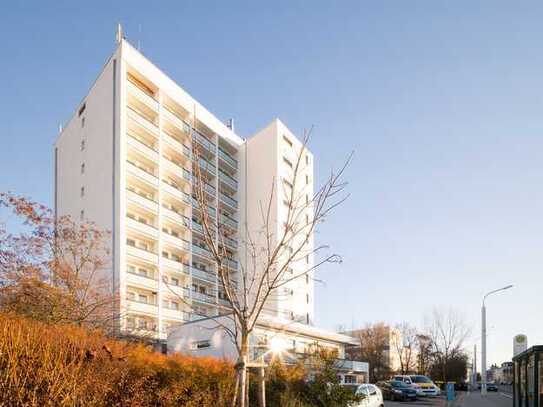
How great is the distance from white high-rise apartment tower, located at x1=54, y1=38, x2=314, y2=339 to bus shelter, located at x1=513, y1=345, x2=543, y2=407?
19.0 m

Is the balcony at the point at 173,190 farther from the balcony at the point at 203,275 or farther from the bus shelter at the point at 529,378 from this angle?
the bus shelter at the point at 529,378

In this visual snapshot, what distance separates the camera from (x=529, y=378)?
1520 centimetres

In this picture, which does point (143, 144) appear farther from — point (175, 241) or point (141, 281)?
point (141, 281)

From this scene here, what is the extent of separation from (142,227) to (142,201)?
7.22 ft

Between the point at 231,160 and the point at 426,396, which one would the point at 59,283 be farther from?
the point at 231,160

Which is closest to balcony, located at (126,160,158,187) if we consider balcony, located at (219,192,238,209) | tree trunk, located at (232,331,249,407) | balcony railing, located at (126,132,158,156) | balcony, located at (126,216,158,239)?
balcony railing, located at (126,132,158,156)

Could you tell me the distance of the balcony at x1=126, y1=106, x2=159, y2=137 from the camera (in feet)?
139

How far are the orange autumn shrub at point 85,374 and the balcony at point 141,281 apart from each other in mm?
27507

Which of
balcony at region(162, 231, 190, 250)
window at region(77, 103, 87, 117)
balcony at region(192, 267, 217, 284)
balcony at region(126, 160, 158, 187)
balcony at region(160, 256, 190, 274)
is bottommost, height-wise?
balcony at region(192, 267, 217, 284)

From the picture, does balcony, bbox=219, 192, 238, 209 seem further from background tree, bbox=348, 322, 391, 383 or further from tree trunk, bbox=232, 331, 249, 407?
tree trunk, bbox=232, 331, 249, 407

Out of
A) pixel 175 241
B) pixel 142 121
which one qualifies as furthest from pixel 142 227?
pixel 142 121

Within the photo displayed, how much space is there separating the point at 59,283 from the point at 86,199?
2116 cm

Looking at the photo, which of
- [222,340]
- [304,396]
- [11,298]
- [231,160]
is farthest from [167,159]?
[304,396]

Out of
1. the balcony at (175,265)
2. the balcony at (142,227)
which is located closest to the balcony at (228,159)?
the balcony at (175,265)
